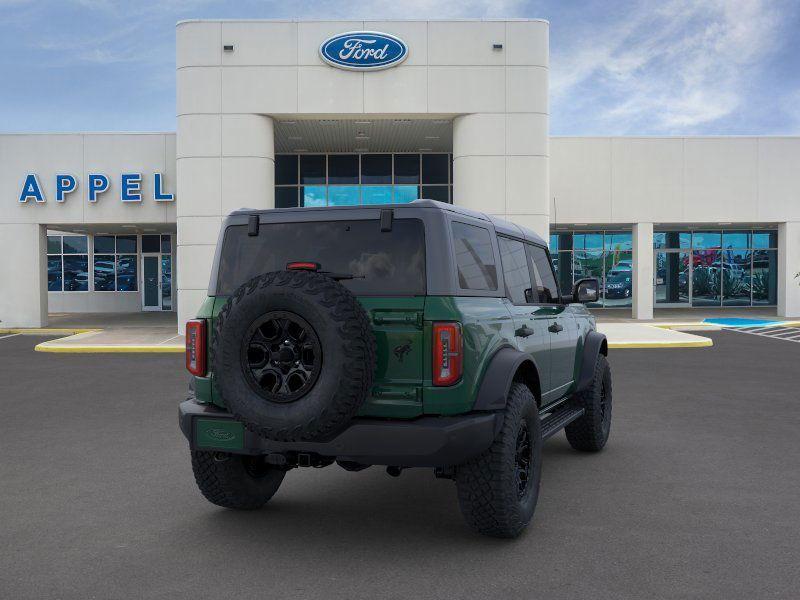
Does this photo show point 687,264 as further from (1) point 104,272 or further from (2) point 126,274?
(1) point 104,272

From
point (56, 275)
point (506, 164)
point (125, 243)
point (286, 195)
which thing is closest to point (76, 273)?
point (56, 275)

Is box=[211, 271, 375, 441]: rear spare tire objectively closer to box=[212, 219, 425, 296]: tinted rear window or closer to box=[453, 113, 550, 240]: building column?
box=[212, 219, 425, 296]: tinted rear window

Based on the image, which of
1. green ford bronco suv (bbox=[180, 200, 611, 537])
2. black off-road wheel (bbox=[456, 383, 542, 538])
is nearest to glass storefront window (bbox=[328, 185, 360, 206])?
green ford bronco suv (bbox=[180, 200, 611, 537])

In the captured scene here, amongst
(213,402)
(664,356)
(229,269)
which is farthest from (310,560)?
(664,356)

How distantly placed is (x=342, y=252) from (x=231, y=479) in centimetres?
170

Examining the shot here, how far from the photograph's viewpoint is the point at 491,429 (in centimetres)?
427

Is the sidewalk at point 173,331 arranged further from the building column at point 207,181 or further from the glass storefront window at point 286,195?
the glass storefront window at point 286,195

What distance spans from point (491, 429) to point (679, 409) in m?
5.71

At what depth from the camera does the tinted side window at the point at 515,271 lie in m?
5.28

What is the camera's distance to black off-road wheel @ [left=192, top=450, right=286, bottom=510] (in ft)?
16.2

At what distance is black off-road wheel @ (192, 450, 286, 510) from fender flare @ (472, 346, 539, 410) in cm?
160

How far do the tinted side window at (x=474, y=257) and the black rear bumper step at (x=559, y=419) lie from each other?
120cm

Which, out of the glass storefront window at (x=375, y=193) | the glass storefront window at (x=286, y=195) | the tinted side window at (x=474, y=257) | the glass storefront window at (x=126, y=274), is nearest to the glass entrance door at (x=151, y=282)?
the glass storefront window at (x=126, y=274)

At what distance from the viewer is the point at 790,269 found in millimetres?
26125
